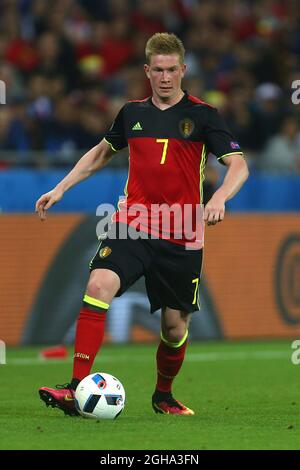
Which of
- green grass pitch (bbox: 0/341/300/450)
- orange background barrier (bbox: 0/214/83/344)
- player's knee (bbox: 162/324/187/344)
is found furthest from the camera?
orange background barrier (bbox: 0/214/83/344)

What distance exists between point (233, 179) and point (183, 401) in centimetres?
222

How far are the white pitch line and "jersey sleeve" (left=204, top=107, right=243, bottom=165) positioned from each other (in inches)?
198

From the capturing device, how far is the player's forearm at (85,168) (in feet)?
27.8

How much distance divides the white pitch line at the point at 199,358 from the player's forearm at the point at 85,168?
14.4 feet

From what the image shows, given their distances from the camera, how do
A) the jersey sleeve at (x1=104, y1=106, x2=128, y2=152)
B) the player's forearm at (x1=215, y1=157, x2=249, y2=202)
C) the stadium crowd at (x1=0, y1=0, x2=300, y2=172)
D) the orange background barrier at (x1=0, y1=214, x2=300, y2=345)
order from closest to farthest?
the player's forearm at (x1=215, y1=157, x2=249, y2=202) → the jersey sleeve at (x1=104, y1=106, x2=128, y2=152) → the orange background barrier at (x1=0, y1=214, x2=300, y2=345) → the stadium crowd at (x1=0, y1=0, x2=300, y2=172)

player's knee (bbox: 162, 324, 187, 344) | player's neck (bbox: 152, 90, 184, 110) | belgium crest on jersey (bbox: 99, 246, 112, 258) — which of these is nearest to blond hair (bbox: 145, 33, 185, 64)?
player's neck (bbox: 152, 90, 184, 110)

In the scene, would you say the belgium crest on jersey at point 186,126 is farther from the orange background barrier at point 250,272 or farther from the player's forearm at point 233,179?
the orange background barrier at point 250,272

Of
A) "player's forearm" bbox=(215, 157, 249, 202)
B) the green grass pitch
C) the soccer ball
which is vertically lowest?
the green grass pitch

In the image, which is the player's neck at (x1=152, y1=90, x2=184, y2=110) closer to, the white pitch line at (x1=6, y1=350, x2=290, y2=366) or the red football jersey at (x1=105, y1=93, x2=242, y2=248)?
the red football jersey at (x1=105, y1=93, x2=242, y2=248)

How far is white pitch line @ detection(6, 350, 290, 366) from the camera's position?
12906 millimetres

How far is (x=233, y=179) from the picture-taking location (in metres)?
7.99

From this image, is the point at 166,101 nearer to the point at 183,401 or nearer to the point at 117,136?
the point at 117,136

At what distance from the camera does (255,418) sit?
8.23 metres
